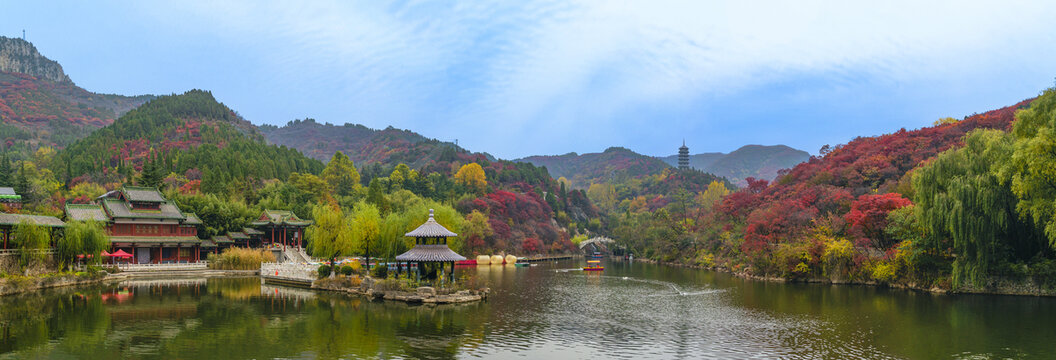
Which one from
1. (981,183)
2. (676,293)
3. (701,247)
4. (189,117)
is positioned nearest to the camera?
(981,183)

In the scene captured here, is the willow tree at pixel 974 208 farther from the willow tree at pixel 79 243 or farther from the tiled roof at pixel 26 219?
the tiled roof at pixel 26 219

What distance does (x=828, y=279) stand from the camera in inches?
1916

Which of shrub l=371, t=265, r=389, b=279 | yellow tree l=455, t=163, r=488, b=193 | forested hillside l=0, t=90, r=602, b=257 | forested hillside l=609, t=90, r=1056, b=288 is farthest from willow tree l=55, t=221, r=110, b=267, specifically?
yellow tree l=455, t=163, r=488, b=193

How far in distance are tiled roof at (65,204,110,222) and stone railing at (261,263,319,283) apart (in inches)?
584

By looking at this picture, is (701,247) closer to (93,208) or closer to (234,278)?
(234,278)

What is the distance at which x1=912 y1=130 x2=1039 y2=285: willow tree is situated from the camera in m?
35.0

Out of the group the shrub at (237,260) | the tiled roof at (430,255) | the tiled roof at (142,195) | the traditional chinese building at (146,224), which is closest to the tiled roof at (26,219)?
the traditional chinese building at (146,224)

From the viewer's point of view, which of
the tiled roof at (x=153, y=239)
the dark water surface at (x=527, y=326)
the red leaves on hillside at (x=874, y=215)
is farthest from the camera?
the tiled roof at (x=153, y=239)

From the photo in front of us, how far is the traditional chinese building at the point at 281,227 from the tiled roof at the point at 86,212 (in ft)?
39.8

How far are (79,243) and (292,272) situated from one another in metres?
13.0

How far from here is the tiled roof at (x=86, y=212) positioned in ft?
166

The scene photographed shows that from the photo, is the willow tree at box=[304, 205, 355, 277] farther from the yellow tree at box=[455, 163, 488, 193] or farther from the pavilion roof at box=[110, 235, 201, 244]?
the yellow tree at box=[455, 163, 488, 193]

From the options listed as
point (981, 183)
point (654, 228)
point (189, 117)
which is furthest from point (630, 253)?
point (189, 117)

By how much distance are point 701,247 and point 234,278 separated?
49.2m
